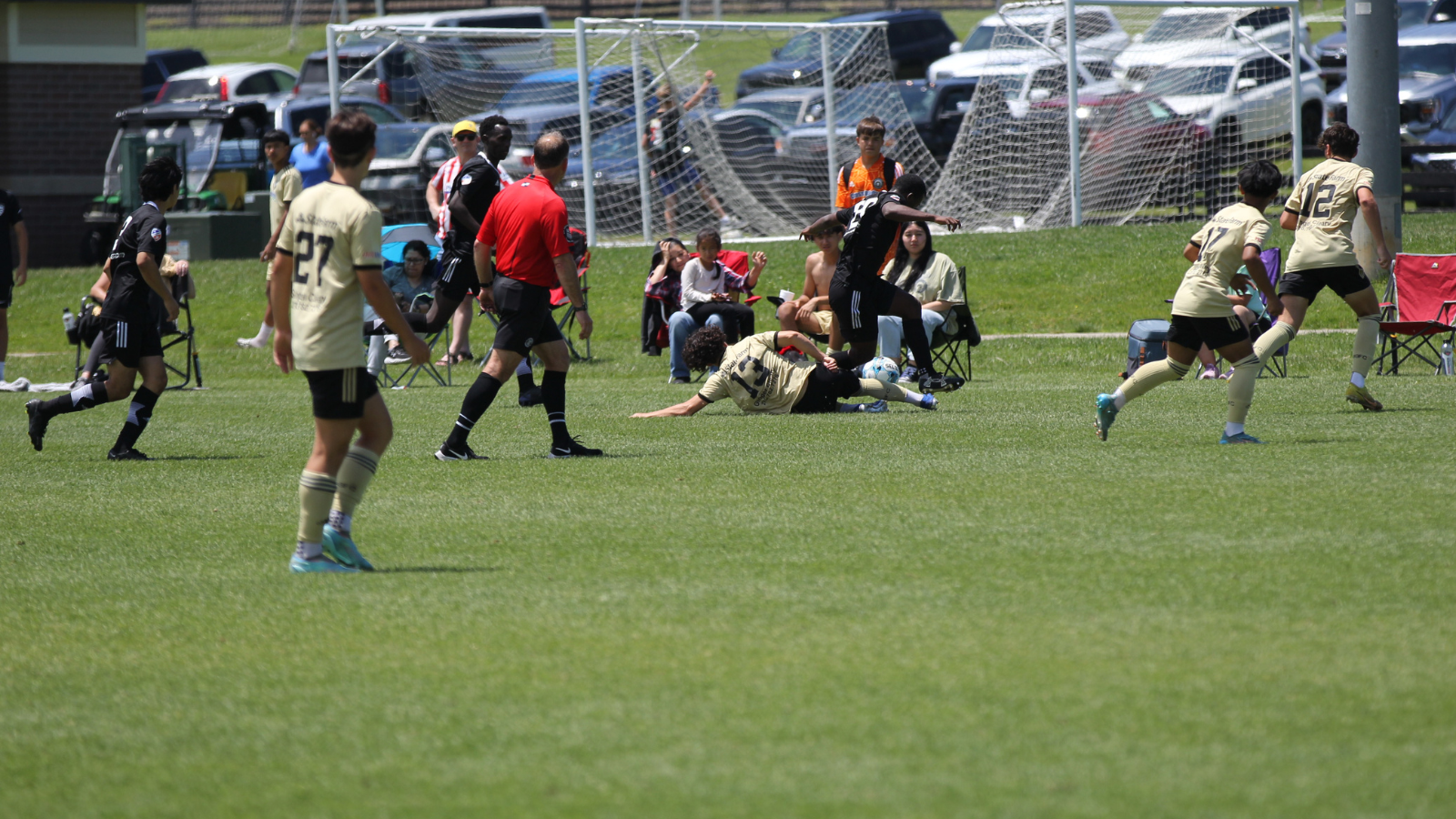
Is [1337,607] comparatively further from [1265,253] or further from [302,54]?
[302,54]

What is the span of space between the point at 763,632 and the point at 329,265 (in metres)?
2.26

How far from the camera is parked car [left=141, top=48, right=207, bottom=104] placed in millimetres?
38031

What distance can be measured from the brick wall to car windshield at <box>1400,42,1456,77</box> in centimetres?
2248

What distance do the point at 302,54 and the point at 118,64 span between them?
19.3m

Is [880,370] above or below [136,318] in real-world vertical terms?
below

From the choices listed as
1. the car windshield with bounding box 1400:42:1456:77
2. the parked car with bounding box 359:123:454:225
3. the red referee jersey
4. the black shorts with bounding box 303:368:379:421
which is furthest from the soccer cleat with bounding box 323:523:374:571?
the car windshield with bounding box 1400:42:1456:77

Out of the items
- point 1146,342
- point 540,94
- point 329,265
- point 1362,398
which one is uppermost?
point 540,94

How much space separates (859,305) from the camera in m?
11.6

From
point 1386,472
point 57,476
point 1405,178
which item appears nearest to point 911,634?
point 1386,472

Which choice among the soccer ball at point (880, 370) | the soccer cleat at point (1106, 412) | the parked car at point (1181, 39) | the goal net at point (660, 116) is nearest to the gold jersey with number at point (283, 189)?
the soccer ball at point (880, 370)

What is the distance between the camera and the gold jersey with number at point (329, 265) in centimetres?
586

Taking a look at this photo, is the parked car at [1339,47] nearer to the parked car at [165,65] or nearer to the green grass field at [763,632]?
the green grass field at [763,632]

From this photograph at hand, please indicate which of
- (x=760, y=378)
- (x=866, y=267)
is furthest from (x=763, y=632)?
(x=866, y=267)

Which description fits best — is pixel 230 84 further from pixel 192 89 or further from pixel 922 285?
pixel 922 285
